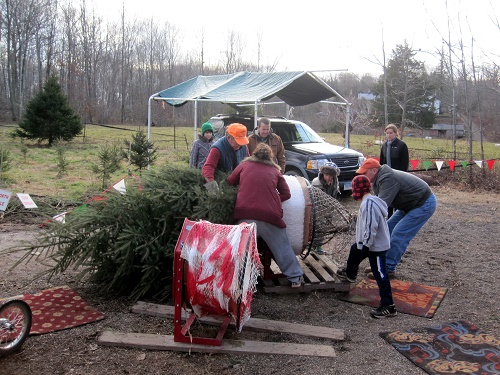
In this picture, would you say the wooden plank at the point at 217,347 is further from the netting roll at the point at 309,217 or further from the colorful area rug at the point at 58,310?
the netting roll at the point at 309,217

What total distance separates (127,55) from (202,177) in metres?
51.1

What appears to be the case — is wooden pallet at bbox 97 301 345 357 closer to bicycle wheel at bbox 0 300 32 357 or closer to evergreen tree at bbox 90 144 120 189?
bicycle wheel at bbox 0 300 32 357

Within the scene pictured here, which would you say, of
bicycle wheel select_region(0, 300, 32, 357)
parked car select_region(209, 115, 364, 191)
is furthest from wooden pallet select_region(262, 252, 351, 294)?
parked car select_region(209, 115, 364, 191)

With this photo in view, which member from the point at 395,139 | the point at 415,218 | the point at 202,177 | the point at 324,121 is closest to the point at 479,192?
the point at 395,139

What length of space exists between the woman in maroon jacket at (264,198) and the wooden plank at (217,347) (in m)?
1.16

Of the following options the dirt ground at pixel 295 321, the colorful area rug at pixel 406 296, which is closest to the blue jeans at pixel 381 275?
the dirt ground at pixel 295 321

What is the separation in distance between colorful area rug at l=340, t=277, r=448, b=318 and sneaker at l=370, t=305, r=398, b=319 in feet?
0.75

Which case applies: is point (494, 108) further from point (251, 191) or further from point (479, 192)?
point (251, 191)

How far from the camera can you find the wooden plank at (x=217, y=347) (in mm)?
3869

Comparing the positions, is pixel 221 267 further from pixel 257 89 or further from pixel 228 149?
pixel 257 89

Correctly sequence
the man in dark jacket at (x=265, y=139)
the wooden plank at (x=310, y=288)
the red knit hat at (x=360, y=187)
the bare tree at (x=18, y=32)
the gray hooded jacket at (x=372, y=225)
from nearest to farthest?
the gray hooded jacket at (x=372, y=225)
the red knit hat at (x=360, y=187)
the wooden plank at (x=310, y=288)
the man in dark jacket at (x=265, y=139)
the bare tree at (x=18, y=32)

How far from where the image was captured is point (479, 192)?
13695mm

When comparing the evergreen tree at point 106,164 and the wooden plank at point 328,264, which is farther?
the evergreen tree at point 106,164

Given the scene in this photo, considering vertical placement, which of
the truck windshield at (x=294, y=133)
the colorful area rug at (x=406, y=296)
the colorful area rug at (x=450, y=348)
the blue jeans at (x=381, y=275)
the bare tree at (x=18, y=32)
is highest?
the bare tree at (x=18, y=32)
